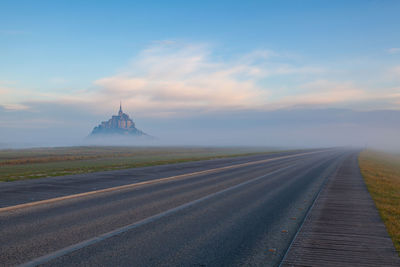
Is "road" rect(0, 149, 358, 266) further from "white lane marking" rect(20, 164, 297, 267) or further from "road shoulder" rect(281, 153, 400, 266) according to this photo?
"road shoulder" rect(281, 153, 400, 266)

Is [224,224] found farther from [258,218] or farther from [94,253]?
[94,253]

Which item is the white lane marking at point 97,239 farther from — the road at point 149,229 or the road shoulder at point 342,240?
the road shoulder at point 342,240

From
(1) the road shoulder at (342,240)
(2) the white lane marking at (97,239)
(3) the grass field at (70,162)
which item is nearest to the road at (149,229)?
(2) the white lane marking at (97,239)

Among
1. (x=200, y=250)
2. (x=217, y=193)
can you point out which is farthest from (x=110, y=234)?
(x=217, y=193)

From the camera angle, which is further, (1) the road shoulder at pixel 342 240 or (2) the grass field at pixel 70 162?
(2) the grass field at pixel 70 162

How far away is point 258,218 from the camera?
9.25 meters

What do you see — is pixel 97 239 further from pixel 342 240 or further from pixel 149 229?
pixel 342 240

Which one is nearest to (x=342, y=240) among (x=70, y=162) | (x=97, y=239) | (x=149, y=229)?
(x=149, y=229)

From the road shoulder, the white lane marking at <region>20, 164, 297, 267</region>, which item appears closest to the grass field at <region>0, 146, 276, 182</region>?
the white lane marking at <region>20, 164, 297, 267</region>

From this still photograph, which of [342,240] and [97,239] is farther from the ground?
[97,239]

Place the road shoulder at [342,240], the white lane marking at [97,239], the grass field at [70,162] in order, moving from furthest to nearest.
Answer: the grass field at [70,162]
the road shoulder at [342,240]
the white lane marking at [97,239]

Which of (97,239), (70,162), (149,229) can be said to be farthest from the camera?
(70,162)

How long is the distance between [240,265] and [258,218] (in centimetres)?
384

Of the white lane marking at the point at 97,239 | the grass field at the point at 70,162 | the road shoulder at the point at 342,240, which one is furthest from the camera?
the grass field at the point at 70,162
